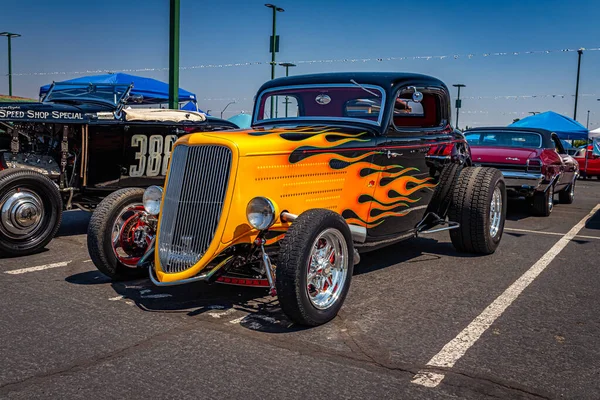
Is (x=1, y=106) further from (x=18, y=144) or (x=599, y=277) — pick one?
(x=599, y=277)

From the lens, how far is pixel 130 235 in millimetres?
5242

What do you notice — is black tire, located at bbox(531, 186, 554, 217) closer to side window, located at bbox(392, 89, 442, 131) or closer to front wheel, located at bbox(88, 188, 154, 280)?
side window, located at bbox(392, 89, 442, 131)

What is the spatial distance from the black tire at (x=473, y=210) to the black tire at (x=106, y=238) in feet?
11.5

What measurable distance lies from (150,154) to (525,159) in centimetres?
615

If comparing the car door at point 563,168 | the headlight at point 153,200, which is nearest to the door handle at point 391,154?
the headlight at point 153,200

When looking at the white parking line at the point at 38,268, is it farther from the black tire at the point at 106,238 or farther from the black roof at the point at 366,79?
the black roof at the point at 366,79

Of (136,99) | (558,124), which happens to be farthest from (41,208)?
(558,124)

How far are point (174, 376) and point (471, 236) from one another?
4219mm

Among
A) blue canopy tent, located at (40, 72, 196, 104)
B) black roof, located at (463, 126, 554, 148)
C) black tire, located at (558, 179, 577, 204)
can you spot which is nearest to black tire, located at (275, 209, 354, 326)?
black roof, located at (463, 126, 554, 148)

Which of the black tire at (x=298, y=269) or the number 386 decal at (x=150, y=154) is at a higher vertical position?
the number 386 decal at (x=150, y=154)

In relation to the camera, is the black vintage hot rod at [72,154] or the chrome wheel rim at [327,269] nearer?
the chrome wheel rim at [327,269]

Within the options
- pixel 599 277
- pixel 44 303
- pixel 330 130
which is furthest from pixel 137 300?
pixel 599 277

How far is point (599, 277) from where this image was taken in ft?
19.1

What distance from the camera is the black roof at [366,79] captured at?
5746mm
